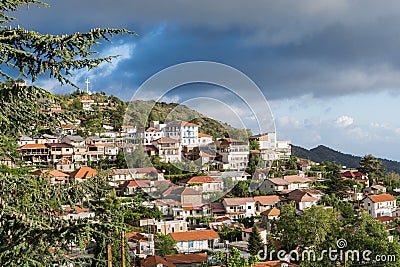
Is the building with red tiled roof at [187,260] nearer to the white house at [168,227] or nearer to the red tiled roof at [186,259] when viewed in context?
the red tiled roof at [186,259]

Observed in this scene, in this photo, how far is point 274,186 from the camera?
2911 centimetres

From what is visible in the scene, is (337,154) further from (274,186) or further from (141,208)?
(141,208)

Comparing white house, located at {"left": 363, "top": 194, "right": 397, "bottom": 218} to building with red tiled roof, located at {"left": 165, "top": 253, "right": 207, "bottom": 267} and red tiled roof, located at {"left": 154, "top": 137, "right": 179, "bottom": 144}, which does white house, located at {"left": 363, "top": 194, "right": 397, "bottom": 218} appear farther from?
red tiled roof, located at {"left": 154, "top": 137, "right": 179, "bottom": 144}

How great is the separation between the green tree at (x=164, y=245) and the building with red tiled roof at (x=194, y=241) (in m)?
0.34

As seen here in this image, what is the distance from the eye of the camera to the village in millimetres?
17906

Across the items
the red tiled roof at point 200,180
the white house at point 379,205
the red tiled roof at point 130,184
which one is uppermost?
the red tiled roof at point 200,180

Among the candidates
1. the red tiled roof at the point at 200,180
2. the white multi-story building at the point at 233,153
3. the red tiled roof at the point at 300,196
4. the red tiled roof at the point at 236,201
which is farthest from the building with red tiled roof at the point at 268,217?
the white multi-story building at the point at 233,153

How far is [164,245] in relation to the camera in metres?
16.8

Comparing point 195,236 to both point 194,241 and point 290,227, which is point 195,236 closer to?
point 194,241

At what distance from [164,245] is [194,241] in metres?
1.47

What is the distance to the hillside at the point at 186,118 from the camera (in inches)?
1235

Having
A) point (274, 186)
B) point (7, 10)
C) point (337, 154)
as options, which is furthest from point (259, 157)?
point (337, 154)

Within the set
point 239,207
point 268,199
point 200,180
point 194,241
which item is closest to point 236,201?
point 239,207

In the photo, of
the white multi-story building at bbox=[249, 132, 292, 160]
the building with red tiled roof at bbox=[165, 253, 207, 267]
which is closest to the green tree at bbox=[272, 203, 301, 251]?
the building with red tiled roof at bbox=[165, 253, 207, 267]
